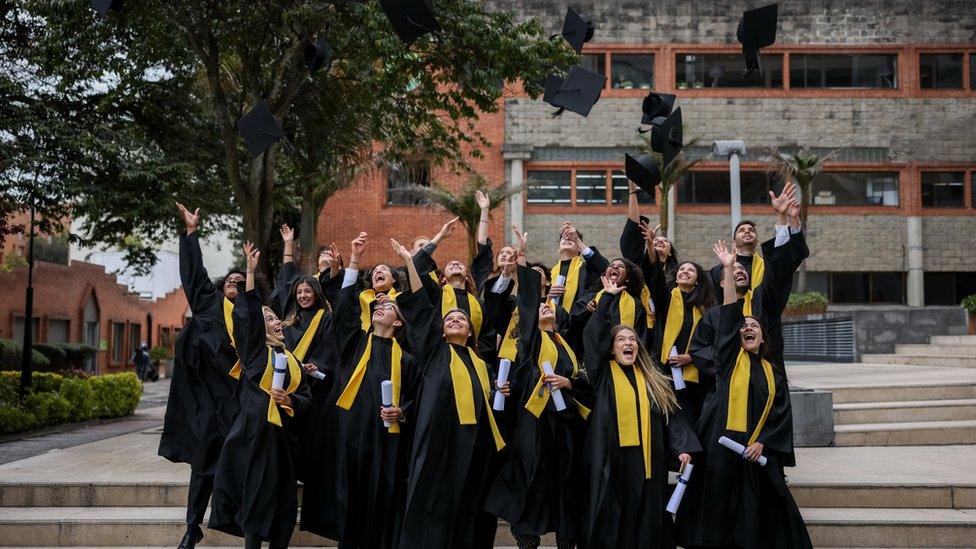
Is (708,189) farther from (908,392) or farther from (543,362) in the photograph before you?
(543,362)

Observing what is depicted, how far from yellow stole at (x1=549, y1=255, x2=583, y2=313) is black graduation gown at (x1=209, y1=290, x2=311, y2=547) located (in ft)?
8.72

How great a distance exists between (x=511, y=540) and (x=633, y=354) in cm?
220

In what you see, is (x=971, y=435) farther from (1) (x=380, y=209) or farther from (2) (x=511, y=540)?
(1) (x=380, y=209)

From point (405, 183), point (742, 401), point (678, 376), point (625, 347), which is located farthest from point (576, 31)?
point (405, 183)

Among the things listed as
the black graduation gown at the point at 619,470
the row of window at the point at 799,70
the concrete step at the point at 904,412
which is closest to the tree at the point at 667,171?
the row of window at the point at 799,70

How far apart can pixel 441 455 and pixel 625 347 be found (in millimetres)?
1466

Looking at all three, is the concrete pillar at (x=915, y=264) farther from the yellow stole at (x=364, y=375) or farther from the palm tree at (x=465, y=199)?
the yellow stole at (x=364, y=375)

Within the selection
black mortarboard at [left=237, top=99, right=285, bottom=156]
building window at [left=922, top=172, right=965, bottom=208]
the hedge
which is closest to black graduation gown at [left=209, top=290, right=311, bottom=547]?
black mortarboard at [left=237, top=99, right=285, bottom=156]

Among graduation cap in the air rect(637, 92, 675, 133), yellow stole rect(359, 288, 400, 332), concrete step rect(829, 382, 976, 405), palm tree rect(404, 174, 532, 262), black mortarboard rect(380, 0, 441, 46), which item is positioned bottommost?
concrete step rect(829, 382, 976, 405)

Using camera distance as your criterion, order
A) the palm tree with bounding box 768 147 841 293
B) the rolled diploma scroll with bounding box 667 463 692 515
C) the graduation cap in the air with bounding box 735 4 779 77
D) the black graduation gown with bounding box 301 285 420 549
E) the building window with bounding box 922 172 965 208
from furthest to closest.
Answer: the building window with bounding box 922 172 965 208, the palm tree with bounding box 768 147 841 293, the graduation cap in the air with bounding box 735 4 779 77, the black graduation gown with bounding box 301 285 420 549, the rolled diploma scroll with bounding box 667 463 692 515

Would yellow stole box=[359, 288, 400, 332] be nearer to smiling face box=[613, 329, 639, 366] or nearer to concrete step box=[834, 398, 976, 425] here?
smiling face box=[613, 329, 639, 366]

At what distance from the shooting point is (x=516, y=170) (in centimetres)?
3052

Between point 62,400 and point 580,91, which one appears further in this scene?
point 62,400

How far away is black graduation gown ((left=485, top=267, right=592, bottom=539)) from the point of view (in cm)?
654
